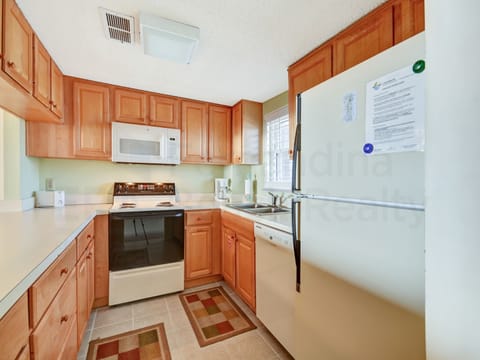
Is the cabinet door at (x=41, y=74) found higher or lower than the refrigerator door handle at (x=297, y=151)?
higher

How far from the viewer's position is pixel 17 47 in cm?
132

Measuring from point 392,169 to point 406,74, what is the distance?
321 mm

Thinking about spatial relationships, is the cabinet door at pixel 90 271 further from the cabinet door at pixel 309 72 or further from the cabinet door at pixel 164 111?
the cabinet door at pixel 309 72

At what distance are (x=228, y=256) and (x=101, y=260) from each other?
1222mm

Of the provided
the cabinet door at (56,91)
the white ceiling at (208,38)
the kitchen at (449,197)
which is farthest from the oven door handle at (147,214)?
the kitchen at (449,197)

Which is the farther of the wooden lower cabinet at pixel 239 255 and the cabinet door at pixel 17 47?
the wooden lower cabinet at pixel 239 255

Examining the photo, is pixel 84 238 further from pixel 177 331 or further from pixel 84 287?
pixel 177 331

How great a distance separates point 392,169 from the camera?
0.78m

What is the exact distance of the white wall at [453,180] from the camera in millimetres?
380

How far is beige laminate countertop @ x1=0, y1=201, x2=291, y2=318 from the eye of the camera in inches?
26.8

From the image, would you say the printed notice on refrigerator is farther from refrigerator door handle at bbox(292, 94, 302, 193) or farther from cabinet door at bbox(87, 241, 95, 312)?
cabinet door at bbox(87, 241, 95, 312)

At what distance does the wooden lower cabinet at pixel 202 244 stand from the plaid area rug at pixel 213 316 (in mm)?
217

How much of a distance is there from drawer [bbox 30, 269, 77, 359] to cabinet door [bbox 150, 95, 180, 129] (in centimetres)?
178

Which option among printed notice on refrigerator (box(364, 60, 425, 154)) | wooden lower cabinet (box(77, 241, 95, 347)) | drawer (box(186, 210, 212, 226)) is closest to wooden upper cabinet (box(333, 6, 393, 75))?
printed notice on refrigerator (box(364, 60, 425, 154))
